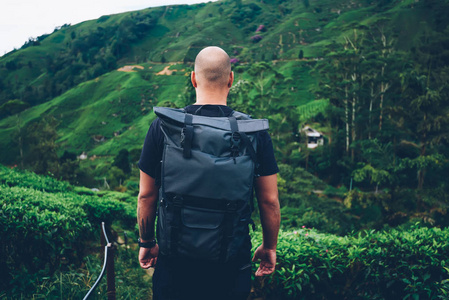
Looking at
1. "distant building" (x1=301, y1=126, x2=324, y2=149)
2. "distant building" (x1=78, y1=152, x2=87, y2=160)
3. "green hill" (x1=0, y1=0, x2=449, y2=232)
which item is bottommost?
"distant building" (x1=78, y1=152, x2=87, y2=160)

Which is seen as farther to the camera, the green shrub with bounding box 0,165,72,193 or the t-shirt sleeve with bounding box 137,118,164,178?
the green shrub with bounding box 0,165,72,193

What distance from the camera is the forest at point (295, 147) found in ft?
10.4

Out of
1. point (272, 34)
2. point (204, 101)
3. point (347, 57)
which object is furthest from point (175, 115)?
point (272, 34)

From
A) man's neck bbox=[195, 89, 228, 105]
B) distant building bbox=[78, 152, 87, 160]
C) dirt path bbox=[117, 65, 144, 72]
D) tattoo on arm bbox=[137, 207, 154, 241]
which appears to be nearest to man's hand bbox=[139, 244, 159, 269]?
tattoo on arm bbox=[137, 207, 154, 241]

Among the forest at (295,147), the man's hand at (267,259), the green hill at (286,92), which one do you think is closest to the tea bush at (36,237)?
the forest at (295,147)

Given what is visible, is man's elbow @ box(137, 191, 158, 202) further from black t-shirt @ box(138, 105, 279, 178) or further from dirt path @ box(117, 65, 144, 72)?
dirt path @ box(117, 65, 144, 72)

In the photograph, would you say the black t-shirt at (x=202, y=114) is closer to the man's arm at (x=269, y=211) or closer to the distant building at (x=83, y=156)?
the man's arm at (x=269, y=211)

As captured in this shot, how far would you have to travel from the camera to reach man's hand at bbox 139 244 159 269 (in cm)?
182

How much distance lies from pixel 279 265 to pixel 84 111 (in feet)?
212

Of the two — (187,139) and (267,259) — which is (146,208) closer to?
(187,139)

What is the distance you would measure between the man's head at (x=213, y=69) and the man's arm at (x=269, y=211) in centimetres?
59

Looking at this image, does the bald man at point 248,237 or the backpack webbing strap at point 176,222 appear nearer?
the backpack webbing strap at point 176,222

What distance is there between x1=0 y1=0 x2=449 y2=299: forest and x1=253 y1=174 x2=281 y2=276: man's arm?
4.26 ft

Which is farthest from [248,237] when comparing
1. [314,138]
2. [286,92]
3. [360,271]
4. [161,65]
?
[161,65]
